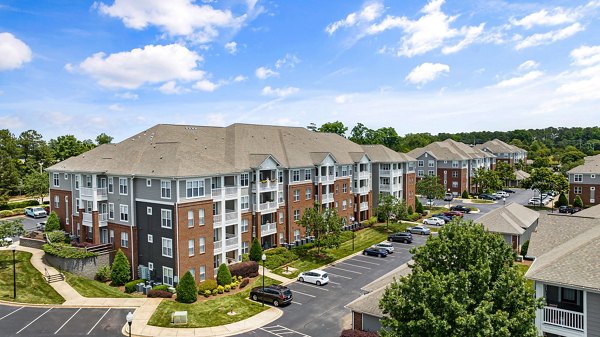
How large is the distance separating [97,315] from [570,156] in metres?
165

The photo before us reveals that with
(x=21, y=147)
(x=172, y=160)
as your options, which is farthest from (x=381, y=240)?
(x=21, y=147)

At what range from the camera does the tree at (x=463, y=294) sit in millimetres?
15719

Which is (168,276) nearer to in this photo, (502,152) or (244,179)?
(244,179)

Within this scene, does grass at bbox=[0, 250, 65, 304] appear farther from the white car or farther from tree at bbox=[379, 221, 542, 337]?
the white car

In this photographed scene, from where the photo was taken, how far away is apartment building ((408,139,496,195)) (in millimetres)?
100875

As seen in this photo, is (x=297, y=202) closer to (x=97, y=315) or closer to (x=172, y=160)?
(x=172, y=160)

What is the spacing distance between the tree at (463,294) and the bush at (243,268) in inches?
987

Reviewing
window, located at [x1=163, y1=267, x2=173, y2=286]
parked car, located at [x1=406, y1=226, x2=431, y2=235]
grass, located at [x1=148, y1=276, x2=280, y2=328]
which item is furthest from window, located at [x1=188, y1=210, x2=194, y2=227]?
parked car, located at [x1=406, y1=226, x2=431, y2=235]

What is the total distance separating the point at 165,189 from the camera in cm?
3853

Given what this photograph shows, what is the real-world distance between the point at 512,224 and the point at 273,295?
31.9 meters

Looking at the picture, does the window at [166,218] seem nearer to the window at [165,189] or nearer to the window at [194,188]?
the window at [165,189]

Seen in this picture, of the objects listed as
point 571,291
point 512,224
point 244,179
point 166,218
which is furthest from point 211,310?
point 512,224

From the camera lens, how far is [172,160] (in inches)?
1583

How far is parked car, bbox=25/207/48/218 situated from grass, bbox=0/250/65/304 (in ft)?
79.3
